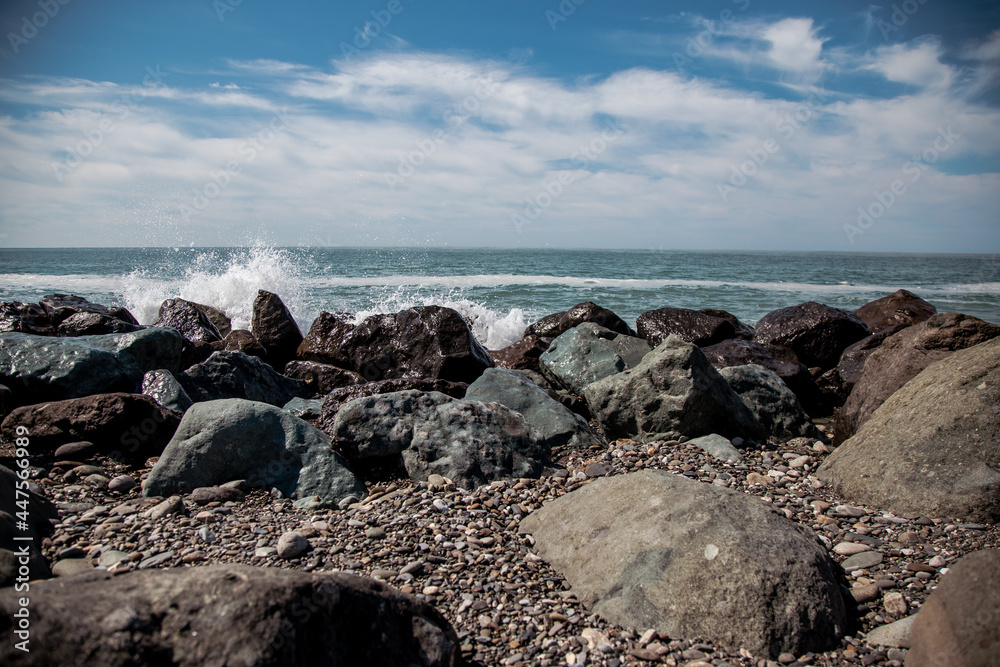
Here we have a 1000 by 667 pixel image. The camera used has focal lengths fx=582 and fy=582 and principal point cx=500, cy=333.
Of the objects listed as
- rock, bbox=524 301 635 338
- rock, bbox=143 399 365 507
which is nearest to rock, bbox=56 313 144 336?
rock, bbox=143 399 365 507

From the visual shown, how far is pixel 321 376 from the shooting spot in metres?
7.80

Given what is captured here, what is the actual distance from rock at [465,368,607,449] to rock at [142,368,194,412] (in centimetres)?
267

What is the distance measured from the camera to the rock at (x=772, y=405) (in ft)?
18.2

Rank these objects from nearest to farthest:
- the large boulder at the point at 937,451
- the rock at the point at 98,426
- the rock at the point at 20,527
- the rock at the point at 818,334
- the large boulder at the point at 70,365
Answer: the rock at the point at 20,527 → the large boulder at the point at 937,451 → the rock at the point at 98,426 → the large boulder at the point at 70,365 → the rock at the point at 818,334

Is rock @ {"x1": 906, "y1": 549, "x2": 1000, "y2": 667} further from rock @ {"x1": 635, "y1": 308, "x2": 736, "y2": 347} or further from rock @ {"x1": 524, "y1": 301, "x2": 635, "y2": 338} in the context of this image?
rock @ {"x1": 524, "y1": 301, "x2": 635, "y2": 338}

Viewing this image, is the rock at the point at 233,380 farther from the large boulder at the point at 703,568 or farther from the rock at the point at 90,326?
the large boulder at the point at 703,568

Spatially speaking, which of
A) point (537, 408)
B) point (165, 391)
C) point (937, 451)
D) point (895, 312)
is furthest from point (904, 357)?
point (165, 391)

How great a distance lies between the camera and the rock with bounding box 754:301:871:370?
8969 millimetres

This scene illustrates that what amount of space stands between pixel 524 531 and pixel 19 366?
491 centimetres

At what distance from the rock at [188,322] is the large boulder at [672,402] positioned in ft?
23.6

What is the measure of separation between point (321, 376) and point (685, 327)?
5.67 metres

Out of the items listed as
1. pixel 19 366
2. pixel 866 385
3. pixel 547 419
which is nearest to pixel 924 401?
pixel 866 385

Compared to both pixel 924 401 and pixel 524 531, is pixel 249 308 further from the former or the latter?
pixel 924 401

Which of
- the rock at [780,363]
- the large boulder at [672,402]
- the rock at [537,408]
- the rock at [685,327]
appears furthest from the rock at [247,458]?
the rock at [685,327]
